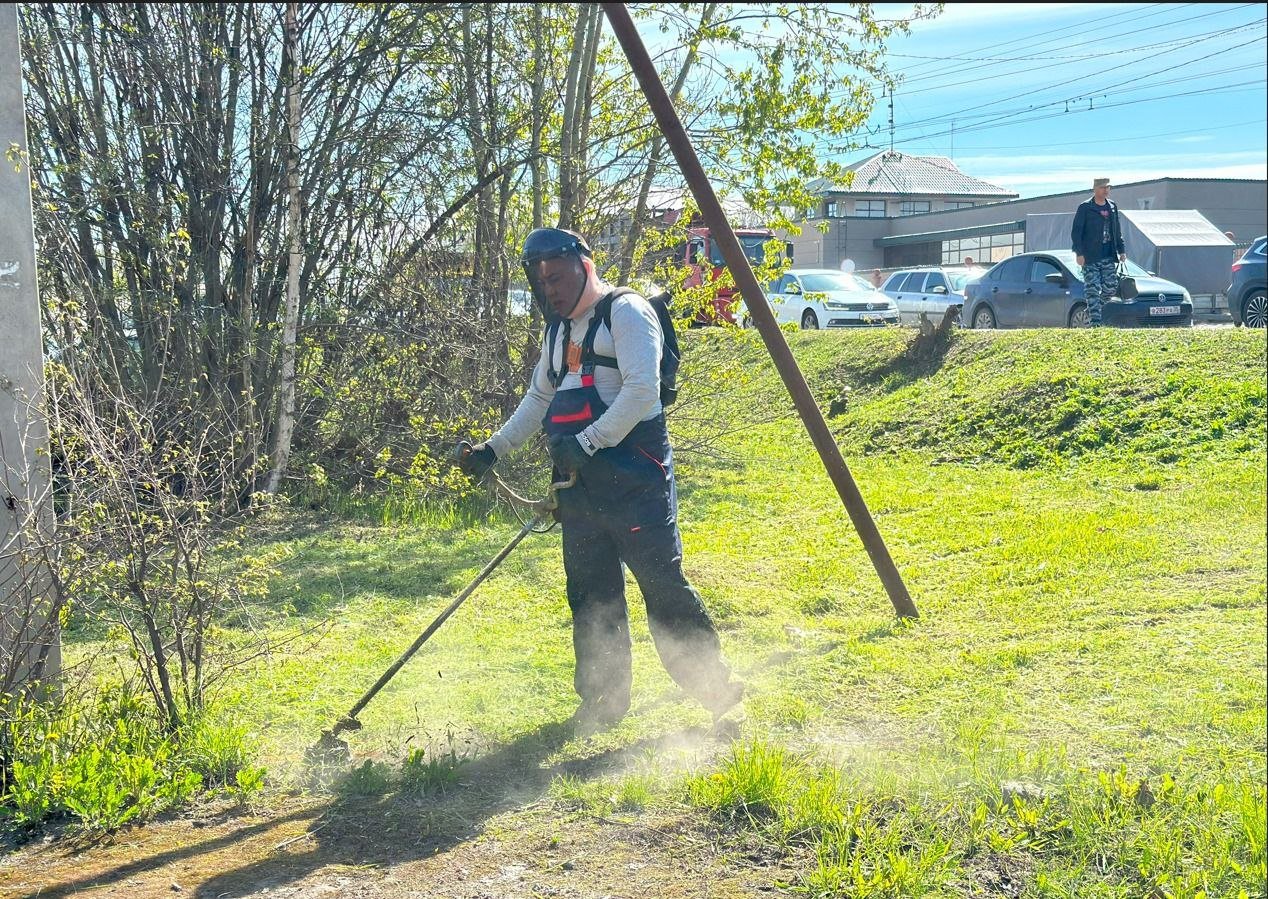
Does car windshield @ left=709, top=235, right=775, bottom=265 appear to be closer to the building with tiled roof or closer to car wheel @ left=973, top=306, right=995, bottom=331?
car wheel @ left=973, top=306, right=995, bottom=331

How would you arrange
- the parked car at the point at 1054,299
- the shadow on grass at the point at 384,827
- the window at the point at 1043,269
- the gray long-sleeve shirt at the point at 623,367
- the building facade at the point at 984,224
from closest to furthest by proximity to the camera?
the shadow on grass at the point at 384,827 → the gray long-sleeve shirt at the point at 623,367 → the parked car at the point at 1054,299 → the window at the point at 1043,269 → the building facade at the point at 984,224

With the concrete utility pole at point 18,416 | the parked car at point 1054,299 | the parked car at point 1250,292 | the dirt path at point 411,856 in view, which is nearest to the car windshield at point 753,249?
the parked car at point 1054,299

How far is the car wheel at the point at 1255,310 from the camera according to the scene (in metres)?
15.7

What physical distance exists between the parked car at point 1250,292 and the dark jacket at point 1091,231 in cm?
295

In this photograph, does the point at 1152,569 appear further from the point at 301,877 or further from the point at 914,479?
the point at 301,877

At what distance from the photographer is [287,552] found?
5051 millimetres

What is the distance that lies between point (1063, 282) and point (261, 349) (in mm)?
11808

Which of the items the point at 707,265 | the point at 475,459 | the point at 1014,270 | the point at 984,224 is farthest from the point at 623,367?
the point at 984,224

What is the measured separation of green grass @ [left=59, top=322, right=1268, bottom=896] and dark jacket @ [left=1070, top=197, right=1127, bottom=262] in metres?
2.38

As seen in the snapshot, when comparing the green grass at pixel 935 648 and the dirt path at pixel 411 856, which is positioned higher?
the green grass at pixel 935 648

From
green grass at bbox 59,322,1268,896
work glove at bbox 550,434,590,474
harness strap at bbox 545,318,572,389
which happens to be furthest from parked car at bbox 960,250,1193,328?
work glove at bbox 550,434,590,474

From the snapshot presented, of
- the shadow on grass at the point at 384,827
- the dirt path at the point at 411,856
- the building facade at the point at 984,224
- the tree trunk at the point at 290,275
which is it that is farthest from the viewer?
the building facade at the point at 984,224

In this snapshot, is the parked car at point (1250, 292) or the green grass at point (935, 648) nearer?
the green grass at point (935, 648)

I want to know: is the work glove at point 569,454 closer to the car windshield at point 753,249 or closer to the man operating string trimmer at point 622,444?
the man operating string trimmer at point 622,444
